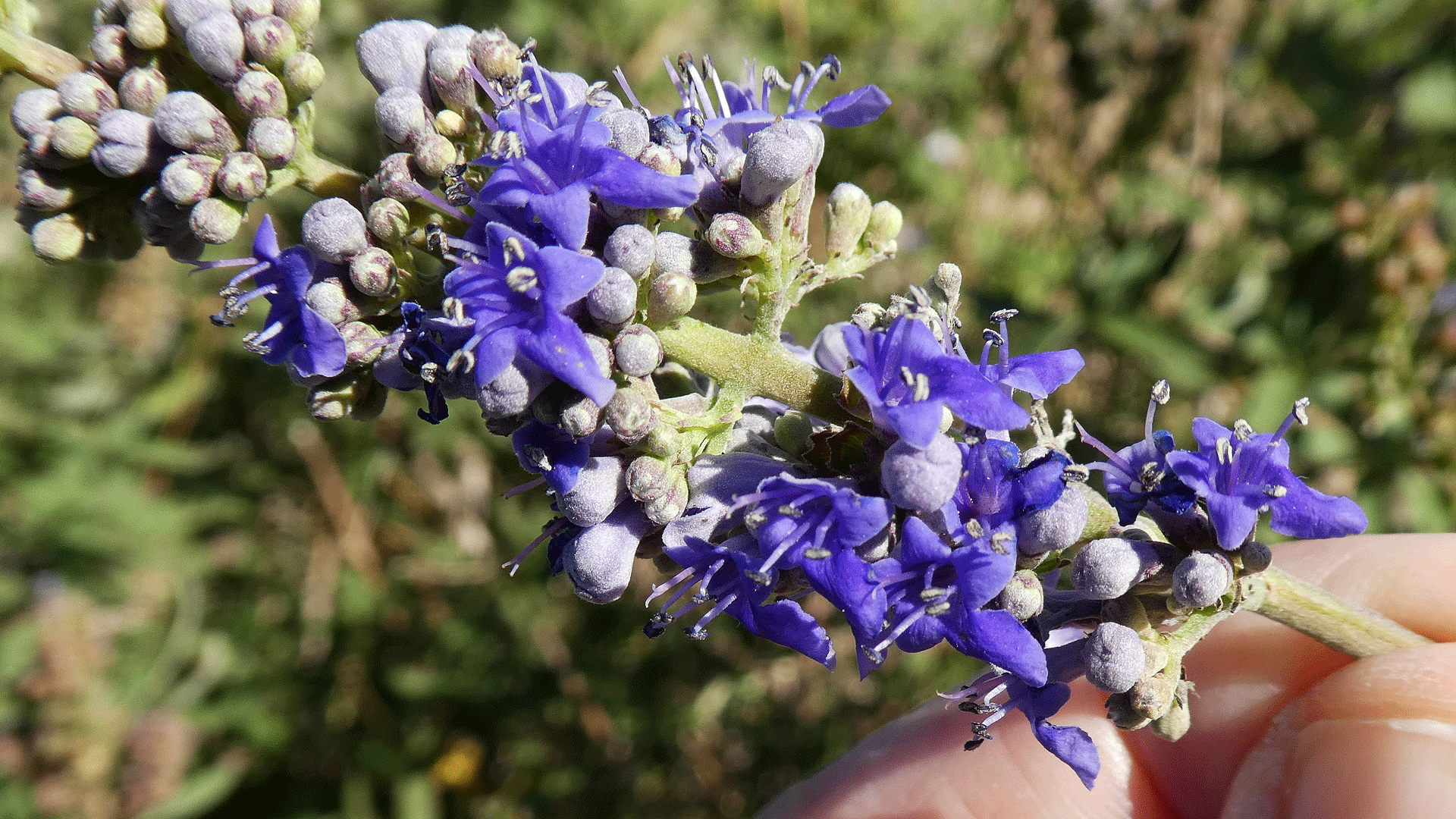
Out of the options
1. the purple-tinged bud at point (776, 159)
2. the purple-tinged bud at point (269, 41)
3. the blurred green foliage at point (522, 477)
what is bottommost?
the blurred green foliage at point (522, 477)

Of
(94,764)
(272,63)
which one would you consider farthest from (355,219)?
(94,764)

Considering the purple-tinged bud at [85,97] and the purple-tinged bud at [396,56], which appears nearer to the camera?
the purple-tinged bud at [85,97]

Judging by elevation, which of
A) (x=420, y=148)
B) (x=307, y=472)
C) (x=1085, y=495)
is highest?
(x=420, y=148)

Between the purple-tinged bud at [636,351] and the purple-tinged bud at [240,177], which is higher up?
the purple-tinged bud at [240,177]

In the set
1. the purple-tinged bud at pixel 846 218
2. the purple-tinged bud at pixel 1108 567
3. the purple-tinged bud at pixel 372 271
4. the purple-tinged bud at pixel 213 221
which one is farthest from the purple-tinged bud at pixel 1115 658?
the purple-tinged bud at pixel 213 221

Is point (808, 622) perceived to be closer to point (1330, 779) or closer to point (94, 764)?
point (1330, 779)

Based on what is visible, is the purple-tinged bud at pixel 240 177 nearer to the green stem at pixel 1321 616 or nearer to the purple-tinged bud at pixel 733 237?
the purple-tinged bud at pixel 733 237

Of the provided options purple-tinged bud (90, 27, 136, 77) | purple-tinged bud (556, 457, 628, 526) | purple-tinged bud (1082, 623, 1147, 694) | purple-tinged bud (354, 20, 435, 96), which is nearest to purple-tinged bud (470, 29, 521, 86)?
purple-tinged bud (354, 20, 435, 96)
